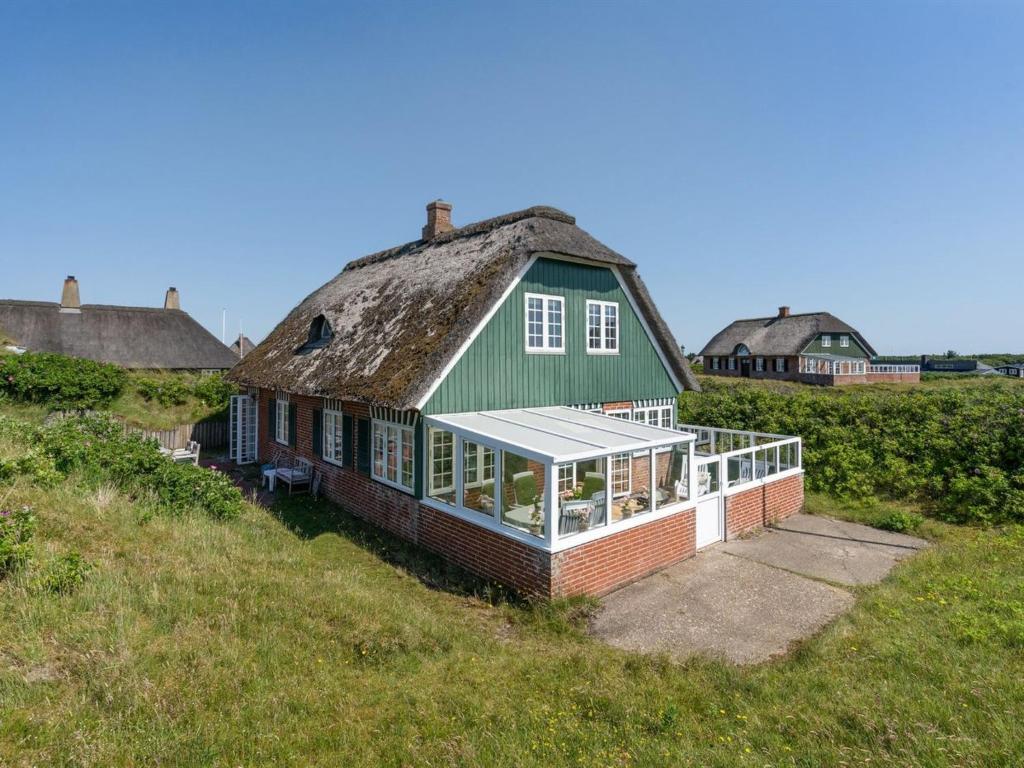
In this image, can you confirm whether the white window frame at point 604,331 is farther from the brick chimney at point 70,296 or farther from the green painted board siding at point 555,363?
the brick chimney at point 70,296

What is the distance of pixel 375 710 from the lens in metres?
4.74

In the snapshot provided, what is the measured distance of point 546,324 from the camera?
1170 centimetres

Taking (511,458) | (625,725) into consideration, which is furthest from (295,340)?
(625,725)

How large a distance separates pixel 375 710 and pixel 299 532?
6873mm

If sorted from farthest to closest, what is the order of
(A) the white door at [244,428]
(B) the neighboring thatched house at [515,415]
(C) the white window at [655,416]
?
(A) the white door at [244,428] → (C) the white window at [655,416] → (B) the neighboring thatched house at [515,415]

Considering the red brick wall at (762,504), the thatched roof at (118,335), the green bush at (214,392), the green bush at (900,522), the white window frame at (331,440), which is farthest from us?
the thatched roof at (118,335)

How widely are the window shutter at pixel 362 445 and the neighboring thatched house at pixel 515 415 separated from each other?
51 mm

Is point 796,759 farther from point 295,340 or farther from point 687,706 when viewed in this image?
point 295,340

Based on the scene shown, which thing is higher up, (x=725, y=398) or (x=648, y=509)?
(x=725, y=398)

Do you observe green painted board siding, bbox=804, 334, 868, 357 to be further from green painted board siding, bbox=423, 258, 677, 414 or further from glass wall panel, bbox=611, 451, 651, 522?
Result: glass wall panel, bbox=611, 451, 651, 522

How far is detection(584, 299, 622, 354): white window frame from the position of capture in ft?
41.0

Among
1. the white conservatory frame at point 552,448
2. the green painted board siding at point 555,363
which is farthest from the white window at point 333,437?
the green painted board siding at point 555,363

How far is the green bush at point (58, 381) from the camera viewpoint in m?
18.1

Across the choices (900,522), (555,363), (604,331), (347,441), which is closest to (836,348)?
(900,522)
